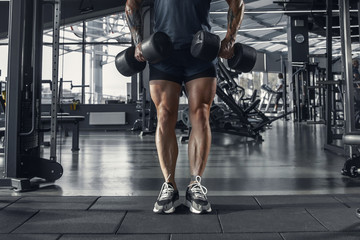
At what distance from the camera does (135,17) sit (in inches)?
56.8

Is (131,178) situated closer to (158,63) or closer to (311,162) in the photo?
(158,63)

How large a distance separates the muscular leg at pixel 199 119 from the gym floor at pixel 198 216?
0.19 m

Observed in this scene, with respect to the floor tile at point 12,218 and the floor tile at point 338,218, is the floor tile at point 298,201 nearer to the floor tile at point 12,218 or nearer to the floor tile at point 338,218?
the floor tile at point 338,218

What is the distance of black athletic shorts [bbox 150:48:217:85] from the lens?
1353 mm

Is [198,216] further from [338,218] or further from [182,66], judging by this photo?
[182,66]

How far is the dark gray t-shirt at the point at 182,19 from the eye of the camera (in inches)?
53.3

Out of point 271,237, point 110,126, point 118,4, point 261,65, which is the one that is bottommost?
point 271,237

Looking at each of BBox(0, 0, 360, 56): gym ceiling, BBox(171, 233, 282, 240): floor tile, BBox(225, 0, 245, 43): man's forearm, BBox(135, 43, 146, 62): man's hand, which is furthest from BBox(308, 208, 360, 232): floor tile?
BBox(0, 0, 360, 56): gym ceiling

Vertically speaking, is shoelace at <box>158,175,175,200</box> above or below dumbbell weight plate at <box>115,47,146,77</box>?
below

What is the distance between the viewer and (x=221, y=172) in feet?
6.72

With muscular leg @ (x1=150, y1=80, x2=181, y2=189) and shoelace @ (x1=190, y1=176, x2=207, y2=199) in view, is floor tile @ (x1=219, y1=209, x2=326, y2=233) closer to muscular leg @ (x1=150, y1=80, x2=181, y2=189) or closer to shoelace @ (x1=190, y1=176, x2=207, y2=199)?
shoelace @ (x1=190, y1=176, x2=207, y2=199)

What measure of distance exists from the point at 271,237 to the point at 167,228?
330 millimetres

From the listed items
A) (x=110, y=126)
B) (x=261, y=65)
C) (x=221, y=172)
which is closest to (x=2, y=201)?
(x=221, y=172)

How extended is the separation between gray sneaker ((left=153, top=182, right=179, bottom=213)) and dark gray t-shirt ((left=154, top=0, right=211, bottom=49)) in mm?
592
